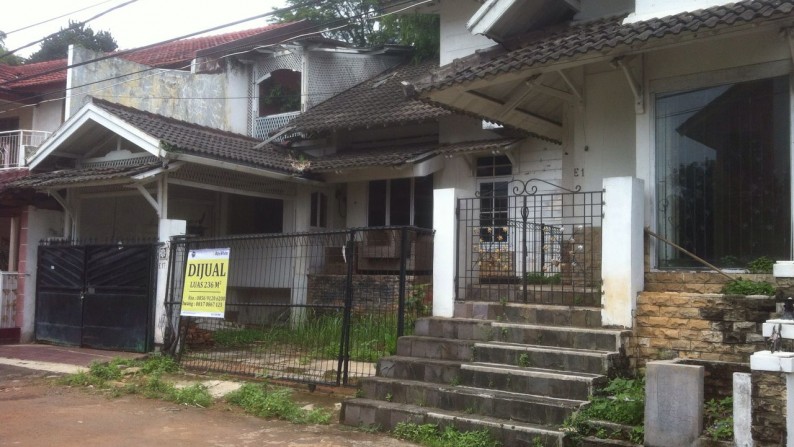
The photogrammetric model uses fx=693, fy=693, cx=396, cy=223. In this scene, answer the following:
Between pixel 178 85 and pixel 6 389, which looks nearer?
pixel 6 389

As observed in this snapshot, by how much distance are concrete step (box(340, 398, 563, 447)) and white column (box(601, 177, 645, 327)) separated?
1.72 meters

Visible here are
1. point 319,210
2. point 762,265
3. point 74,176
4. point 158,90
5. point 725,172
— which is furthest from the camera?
point 158,90

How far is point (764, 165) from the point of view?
760cm

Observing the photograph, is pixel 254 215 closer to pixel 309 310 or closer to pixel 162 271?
pixel 162 271

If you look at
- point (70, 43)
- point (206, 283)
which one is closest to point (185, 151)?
point (206, 283)

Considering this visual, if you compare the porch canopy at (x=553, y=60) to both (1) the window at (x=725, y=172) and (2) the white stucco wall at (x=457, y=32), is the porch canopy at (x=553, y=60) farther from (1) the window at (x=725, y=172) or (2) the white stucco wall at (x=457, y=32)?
(2) the white stucco wall at (x=457, y=32)

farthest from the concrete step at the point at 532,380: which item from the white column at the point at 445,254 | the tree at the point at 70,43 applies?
the tree at the point at 70,43

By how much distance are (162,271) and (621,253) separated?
7831mm

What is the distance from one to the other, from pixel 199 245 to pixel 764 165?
808 centimetres

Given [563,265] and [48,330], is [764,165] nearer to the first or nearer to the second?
[563,265]

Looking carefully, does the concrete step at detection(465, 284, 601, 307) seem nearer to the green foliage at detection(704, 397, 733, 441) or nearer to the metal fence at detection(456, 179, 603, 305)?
the metal fence at detection(456, 179, 603, 305)

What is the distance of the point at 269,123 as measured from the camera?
57.1 ft

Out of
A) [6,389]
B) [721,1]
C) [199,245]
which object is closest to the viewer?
[721,1]

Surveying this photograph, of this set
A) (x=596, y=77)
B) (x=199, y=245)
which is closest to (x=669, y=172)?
(x=596, y=77)
